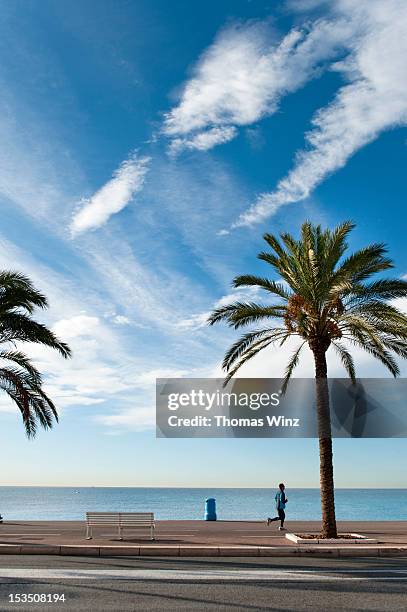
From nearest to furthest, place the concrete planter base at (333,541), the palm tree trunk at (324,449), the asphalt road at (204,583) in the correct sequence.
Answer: the asphalt road at (204,583) → the concrete planter base at (333,541) → the palm tree trunk at (324,449)

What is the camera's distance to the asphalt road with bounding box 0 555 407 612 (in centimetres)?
1034

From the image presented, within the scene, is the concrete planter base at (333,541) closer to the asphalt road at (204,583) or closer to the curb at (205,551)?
the curb at (205,551)

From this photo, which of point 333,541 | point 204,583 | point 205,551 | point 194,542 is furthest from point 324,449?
point 204,583

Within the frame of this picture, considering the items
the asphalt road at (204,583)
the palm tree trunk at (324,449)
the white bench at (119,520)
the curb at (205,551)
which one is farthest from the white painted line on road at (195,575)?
the white bench at (119,520)

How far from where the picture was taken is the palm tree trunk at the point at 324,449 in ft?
65.2

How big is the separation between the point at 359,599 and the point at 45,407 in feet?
44.9

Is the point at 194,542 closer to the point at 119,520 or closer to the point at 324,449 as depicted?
A: the point at 119,520

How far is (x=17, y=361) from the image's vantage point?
21.4 meters

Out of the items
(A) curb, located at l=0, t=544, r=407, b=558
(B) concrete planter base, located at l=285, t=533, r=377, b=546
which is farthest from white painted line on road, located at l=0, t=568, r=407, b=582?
(B) concrete planter base, located at l=285, t=533, r=377, b=546

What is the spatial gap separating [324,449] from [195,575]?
26.2 ft

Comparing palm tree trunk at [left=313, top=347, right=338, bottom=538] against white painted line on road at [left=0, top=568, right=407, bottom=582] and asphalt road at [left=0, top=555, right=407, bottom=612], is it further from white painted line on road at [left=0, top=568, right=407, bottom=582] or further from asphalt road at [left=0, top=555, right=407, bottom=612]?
white painted line on road at [left=0, top=568, right=407, bottom=582]

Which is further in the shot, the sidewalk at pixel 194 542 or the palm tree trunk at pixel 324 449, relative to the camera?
the palm tree trunk at pixel 324 449

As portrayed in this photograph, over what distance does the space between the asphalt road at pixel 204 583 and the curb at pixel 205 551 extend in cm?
83

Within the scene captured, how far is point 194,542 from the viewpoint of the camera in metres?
19.5
